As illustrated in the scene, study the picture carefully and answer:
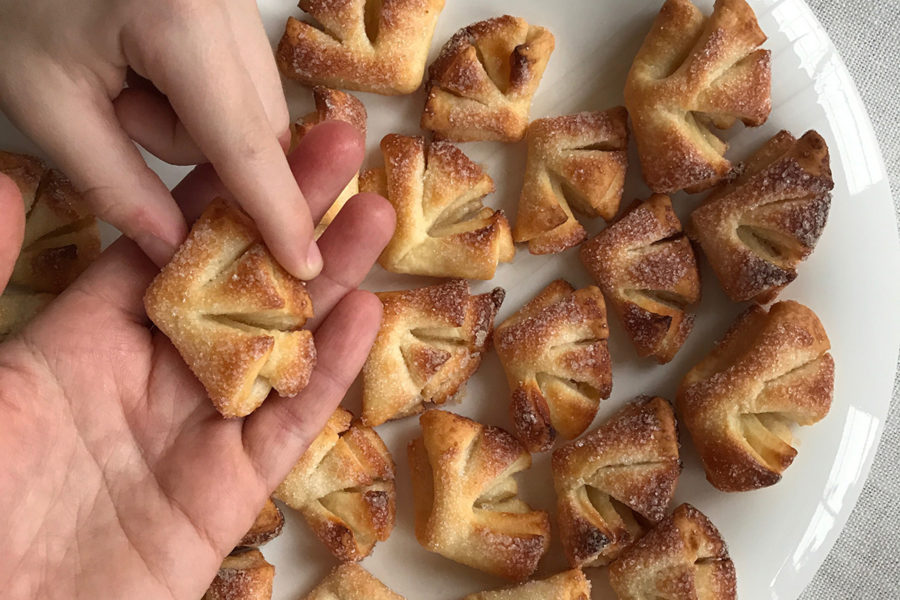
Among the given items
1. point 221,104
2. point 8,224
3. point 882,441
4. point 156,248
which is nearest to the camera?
point 221,104

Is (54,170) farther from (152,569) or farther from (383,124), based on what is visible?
(152,569)

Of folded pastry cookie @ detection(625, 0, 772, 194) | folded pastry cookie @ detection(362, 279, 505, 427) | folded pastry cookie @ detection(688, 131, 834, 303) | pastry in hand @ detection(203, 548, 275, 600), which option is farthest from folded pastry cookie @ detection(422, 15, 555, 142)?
pastry in hand @ detection(203, 548, 275, 600)

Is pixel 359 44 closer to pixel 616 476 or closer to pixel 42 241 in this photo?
pixel 42 241

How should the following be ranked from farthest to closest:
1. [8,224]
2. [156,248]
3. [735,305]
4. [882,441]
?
[882,441], [735,305], [156,248], [8,224]

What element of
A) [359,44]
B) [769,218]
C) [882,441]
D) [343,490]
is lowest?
[343,490]

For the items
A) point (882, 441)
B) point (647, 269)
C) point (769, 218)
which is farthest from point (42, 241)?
point (882, 441)

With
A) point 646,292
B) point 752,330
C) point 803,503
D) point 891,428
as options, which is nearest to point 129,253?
point 646,292

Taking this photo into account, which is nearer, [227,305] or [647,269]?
[227,305]

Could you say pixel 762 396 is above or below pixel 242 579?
above
